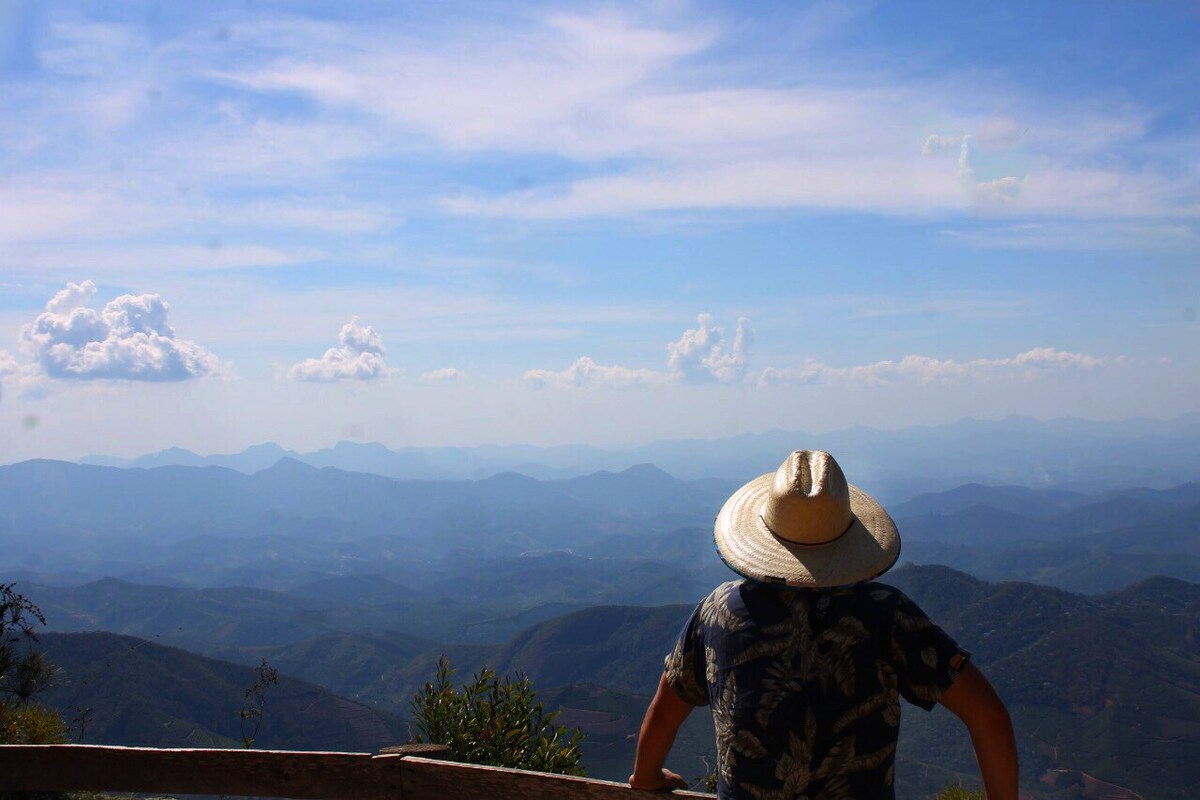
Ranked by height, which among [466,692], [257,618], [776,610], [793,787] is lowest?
[257,618]

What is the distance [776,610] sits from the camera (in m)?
2.44

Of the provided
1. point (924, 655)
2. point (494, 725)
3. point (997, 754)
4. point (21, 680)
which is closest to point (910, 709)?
point (494, 725)

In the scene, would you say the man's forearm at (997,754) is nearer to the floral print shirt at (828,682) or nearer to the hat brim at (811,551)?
the floral print shirt at (828,682)

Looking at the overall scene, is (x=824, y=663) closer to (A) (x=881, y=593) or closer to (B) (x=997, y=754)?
(A) (x=881, y=593)

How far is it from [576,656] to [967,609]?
5591 centimetres

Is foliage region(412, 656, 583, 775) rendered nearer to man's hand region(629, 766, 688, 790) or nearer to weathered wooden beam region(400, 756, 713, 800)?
weathered wooden beam region(400, 756, 713, 800)

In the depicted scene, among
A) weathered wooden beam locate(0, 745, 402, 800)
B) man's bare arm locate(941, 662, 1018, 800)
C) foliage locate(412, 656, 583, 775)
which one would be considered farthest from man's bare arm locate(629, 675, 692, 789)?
foliage locate(412, 656, 583, 775)

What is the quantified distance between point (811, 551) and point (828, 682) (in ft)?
1.14

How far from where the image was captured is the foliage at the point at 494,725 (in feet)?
16.1

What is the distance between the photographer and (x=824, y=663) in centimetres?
237

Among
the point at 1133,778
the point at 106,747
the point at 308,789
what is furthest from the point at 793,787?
the point at 1133,778

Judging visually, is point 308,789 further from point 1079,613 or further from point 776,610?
point 1079,613

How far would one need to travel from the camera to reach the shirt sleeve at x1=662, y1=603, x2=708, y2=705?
269 cm

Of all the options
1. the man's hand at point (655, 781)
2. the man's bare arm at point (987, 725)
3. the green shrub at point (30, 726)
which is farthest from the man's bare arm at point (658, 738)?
the green shrub at point (30, 726)
